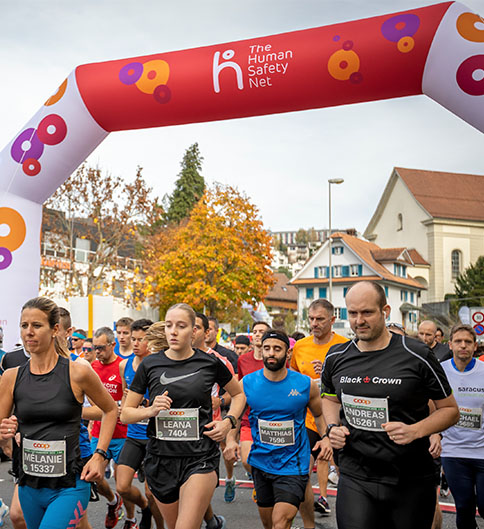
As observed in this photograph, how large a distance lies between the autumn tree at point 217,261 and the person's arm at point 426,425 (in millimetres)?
28189

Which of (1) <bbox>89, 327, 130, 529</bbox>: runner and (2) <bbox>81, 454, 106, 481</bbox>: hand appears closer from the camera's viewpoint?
(2) <bbox>81, 454, 106, 481</bbox>: hand

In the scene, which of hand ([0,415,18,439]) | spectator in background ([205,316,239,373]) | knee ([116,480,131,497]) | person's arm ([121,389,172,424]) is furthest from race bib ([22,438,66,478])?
spectator in background ([205,316,239,373])

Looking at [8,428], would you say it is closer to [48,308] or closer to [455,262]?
[48,308]

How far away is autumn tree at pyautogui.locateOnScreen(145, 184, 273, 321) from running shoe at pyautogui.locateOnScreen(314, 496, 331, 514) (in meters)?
25.0

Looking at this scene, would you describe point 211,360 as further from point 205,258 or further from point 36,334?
point 205,258

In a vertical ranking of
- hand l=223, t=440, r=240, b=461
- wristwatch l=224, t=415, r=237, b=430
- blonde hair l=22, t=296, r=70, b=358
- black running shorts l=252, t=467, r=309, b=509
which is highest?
Answer: blonde hair l=22, t=296, r=70, b=358

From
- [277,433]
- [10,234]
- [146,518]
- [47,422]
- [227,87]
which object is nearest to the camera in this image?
[47,422]

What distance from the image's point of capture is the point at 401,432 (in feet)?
11.5

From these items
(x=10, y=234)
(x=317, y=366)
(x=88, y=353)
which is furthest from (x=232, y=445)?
(x=10, y=234)

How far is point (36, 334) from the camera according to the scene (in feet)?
12.7

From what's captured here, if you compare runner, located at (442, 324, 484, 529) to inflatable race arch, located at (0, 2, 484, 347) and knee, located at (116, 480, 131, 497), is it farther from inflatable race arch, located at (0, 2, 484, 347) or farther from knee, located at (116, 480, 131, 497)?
inflatable race arch, located at (0, 2, 484, 347)

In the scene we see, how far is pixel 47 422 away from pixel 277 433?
198 cm

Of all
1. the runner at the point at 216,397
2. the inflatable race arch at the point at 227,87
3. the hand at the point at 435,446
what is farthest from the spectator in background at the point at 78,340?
the hand at the point at 435,446

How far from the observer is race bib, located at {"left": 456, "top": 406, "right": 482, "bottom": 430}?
5457mm
